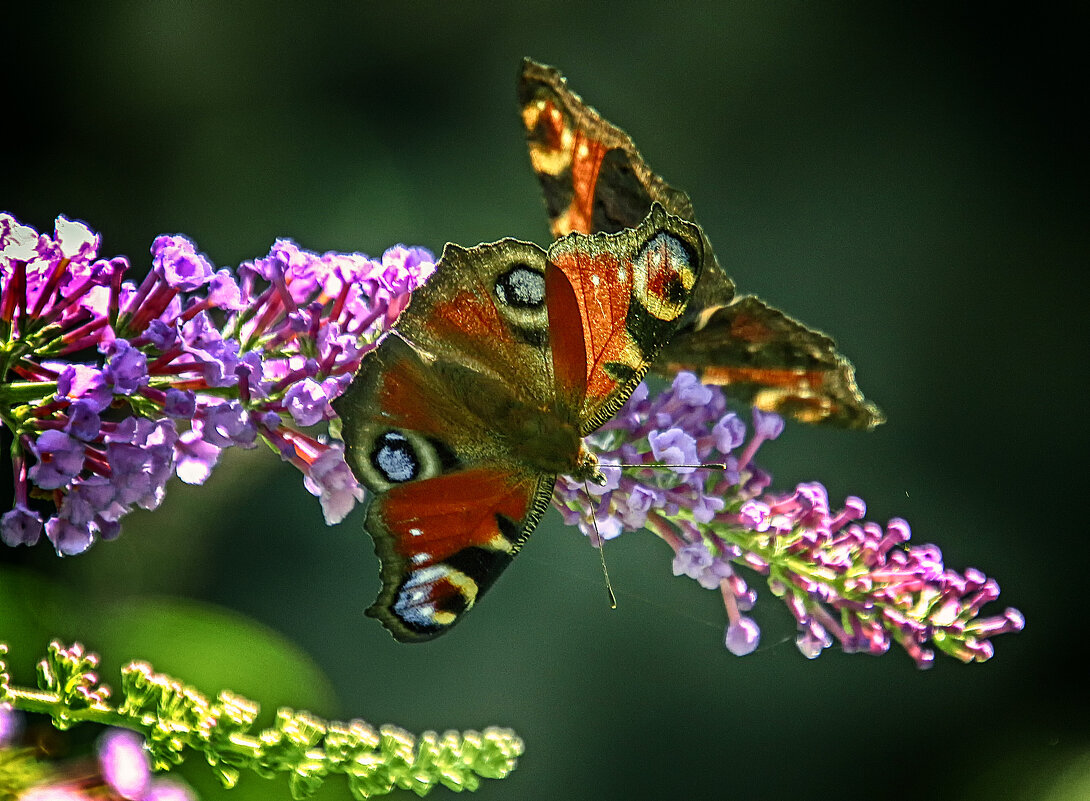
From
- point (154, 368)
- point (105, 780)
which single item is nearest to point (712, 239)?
point (154, 368)

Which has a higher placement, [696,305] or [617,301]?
[696,305]

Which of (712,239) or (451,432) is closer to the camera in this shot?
(451,432)

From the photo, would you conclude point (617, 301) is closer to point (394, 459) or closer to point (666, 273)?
point (666, 273)

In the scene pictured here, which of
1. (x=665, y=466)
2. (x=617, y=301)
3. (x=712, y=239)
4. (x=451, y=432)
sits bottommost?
(x=451, y=432)

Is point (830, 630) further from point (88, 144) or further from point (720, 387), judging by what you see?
point (88, 144)

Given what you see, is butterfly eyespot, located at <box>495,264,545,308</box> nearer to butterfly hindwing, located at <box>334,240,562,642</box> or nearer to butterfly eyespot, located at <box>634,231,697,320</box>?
butterfly hindwing, located at <box>334,240,562,642</box>

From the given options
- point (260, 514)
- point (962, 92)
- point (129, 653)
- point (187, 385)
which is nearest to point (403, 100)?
point (260, 514)

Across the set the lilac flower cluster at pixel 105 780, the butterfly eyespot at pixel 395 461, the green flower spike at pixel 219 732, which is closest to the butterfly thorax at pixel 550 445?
the butterfly eyespot at pixel 395 461
